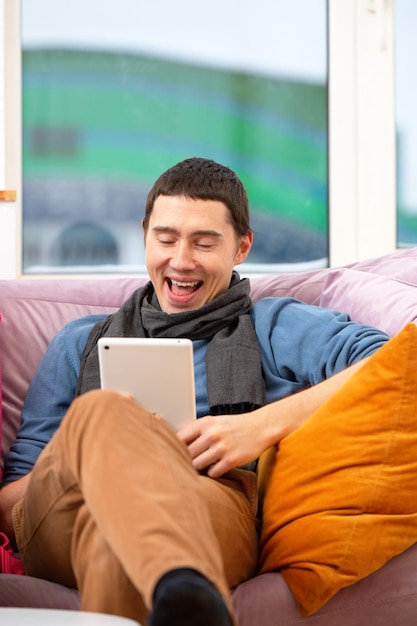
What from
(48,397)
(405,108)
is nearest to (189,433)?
(48,397)

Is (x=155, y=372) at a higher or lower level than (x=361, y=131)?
lower

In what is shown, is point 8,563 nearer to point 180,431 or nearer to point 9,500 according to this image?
point 9,500

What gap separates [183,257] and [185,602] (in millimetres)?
1004

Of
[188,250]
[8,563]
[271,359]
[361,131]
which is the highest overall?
[361,131]

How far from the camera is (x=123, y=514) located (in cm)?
108

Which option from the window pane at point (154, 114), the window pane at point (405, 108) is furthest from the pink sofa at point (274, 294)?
the window pane at point (405, 108)

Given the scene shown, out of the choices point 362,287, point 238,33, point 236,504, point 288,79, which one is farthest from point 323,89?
point 236,504

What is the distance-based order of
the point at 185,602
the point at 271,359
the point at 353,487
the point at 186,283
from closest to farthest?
the point at 185,602 < the point at 353,487 < the point at 271,359 < the point at 186,283

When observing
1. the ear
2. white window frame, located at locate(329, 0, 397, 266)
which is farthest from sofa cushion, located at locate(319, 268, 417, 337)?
white window frame, located at locate(329, 0, 397, 266)

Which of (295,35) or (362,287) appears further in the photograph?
(295,35)

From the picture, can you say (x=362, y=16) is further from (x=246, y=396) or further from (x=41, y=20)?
(x=246, y=396)

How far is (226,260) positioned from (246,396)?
354 millimetres

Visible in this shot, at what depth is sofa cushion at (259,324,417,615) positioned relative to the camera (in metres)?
1.38

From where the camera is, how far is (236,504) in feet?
4.78
